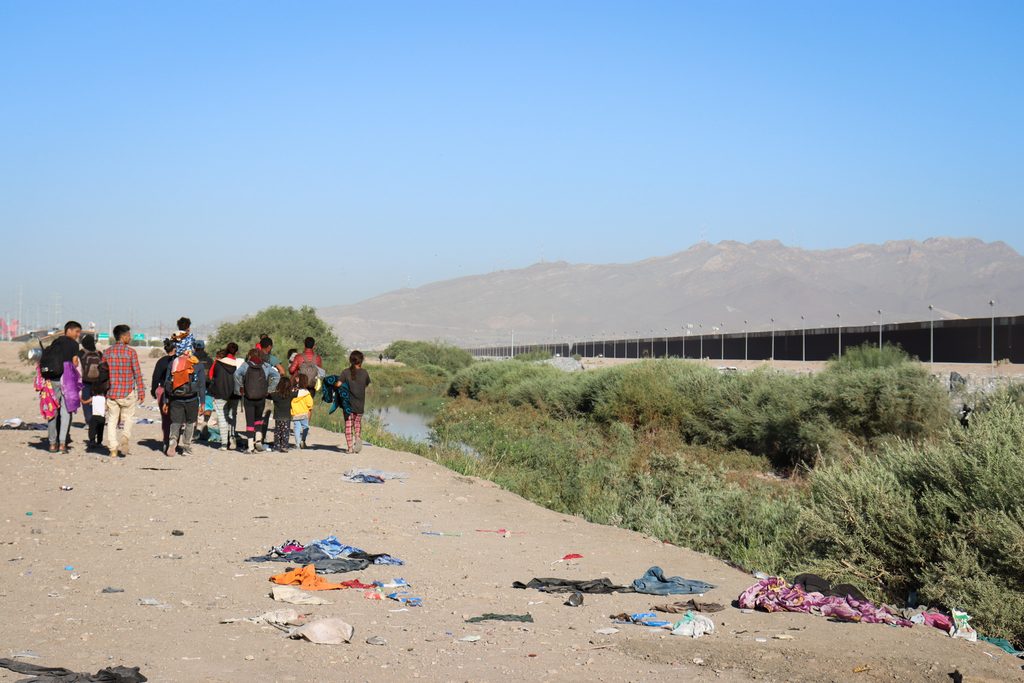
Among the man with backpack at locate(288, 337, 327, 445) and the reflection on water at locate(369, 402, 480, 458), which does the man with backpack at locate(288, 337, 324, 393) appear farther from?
the reflection on water at locate(369, 402, 480, 458)

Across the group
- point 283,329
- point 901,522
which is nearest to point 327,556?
point 901,522

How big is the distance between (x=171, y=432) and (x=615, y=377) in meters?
23.4

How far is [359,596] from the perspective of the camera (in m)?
9.21

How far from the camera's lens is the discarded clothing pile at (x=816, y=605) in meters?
9.05

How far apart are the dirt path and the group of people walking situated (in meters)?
1.23

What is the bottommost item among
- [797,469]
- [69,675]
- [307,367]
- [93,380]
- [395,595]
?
[797,469]

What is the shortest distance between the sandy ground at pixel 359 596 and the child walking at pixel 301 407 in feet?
9.59

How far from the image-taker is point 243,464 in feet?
55.6

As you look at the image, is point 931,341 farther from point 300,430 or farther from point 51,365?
point 51,365

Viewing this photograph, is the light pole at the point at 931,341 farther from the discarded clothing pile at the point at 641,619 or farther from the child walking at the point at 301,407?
the discarded clothing pile at the point at 641,619

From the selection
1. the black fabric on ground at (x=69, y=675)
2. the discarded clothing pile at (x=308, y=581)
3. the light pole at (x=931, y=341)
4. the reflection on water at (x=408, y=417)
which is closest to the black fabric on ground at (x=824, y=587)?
the discarded clothing pile at (x=308, y=581)

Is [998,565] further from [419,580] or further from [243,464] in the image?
[243,464]

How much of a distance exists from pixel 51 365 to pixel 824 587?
11.3m

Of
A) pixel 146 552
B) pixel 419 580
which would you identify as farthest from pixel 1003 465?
pixel 146 552
